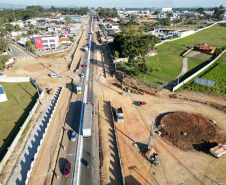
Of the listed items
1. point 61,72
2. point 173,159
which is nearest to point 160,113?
point 173,159

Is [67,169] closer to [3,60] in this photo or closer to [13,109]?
[13,109]

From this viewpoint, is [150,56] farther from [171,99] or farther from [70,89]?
[70,89]

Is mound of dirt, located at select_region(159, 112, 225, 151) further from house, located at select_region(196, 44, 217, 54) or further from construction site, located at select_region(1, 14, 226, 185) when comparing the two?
house, located at select_region(196, 44, 217, 54)

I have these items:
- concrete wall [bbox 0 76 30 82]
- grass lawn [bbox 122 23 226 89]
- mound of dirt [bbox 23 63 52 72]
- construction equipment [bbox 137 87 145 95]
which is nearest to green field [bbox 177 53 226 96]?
grass lawn [bbox 122 23 226 89]

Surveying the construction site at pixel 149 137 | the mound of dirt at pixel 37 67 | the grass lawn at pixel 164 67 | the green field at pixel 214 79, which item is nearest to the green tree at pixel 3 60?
the mound of dirt at pixel 37 67

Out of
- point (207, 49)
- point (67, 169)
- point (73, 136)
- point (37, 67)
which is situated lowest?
point (67, 169)

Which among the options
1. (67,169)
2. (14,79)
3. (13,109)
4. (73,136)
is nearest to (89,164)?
(67,169)

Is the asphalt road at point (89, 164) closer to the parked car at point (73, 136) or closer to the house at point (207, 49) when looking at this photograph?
the parked car at point (73, 136)
